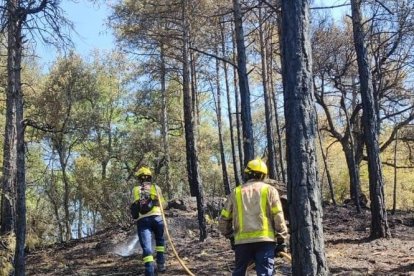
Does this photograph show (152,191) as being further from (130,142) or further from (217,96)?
(130,142)

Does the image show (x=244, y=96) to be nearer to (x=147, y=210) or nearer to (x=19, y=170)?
(x=147, y=210)

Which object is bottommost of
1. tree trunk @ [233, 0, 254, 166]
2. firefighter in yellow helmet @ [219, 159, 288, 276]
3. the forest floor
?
the forest floor

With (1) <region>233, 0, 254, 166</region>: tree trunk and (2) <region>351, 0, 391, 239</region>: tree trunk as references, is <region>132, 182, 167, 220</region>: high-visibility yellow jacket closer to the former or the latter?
(1) <region>233, 0, 254, 166</region>: tree trunk

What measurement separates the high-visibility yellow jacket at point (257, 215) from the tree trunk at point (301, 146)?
0.34m

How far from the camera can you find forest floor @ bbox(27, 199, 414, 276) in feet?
27.8

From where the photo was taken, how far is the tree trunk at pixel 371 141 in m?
10.4

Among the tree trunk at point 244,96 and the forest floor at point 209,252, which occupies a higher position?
the tree trunk at point 244,96

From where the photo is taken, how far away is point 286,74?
237 inches

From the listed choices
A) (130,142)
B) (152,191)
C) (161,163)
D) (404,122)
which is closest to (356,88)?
(404,122)

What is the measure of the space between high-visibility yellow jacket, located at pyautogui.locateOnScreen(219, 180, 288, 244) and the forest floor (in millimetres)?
2865

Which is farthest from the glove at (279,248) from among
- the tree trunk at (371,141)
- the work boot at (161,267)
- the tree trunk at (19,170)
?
the tree trunk at (371,141)

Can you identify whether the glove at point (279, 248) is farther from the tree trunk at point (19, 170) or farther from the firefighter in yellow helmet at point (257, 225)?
the tree trunk at point (19, 170)

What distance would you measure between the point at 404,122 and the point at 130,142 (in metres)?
15.2

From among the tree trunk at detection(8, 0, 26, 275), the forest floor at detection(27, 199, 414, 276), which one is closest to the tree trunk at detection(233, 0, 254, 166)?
the forest floor at detection(27, 199, 414, 276)
